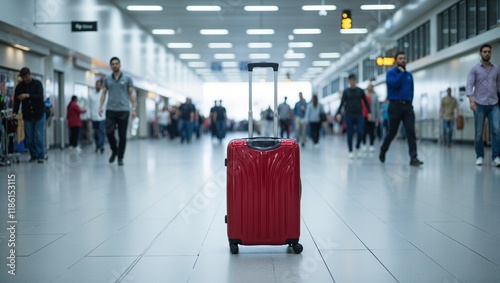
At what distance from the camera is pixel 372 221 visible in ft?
16.1

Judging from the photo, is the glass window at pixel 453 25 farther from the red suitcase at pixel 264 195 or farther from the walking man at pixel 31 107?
the red suitcase at pixel 264 195

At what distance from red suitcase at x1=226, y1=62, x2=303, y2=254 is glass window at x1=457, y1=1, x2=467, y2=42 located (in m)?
19.0

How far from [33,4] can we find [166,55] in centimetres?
2242

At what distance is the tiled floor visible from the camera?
128 inches

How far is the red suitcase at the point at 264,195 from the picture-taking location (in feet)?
12.3

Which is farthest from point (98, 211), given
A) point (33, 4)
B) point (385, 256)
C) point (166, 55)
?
point (166, 55)

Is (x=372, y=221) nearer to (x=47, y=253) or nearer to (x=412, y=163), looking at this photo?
(x=47, y=253)

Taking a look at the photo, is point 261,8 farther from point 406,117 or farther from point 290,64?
point 290,64

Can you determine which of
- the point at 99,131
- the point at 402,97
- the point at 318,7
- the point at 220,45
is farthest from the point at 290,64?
the point at 402,97

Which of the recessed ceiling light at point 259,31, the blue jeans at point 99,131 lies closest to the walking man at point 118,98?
the blue jeans at point 99,131

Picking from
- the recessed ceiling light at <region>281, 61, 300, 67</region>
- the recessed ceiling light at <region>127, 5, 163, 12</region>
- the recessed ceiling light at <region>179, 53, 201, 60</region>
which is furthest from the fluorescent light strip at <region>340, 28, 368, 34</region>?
the recessed ceiling light at <region>281, 61, 300, 67</region>

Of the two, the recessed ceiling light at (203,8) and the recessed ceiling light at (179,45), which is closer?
the recessed ceiling light at (203,8)

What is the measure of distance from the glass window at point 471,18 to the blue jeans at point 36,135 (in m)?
14.2

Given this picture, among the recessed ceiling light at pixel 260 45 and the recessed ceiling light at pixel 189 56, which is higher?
the recessed ceiling light at pixel 260 45
